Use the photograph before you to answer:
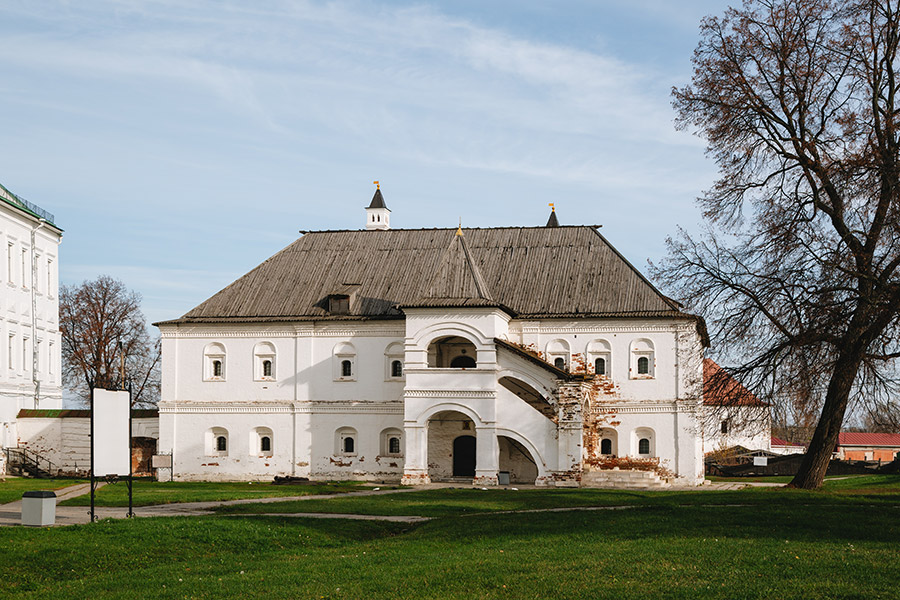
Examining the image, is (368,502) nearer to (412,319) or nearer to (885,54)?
(412,319)

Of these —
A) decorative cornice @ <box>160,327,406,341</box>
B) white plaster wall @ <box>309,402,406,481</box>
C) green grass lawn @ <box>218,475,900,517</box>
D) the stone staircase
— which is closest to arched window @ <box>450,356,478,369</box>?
decorative cornice @ <box>160,327,406,341</box>

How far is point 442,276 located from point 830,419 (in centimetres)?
1799

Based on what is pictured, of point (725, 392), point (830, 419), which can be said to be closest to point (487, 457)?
point (725, 392)

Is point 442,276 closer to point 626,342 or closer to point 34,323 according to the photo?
point 626,342

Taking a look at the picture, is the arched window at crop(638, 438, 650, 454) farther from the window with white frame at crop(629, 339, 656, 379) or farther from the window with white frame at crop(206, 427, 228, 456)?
the window with white frame at crop(206, 427, 228, 456)

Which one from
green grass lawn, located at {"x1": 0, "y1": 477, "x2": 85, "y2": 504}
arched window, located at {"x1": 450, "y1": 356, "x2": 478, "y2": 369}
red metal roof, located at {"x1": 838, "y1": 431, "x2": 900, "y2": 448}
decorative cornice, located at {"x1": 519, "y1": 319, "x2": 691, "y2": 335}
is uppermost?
decorative cornice, located at {"x1": 519, "y1": 319, "x2": 691, "y2": 335}

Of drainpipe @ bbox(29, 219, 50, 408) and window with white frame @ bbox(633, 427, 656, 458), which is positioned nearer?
window with white frame @ bbox(633, 427, 656, 458)

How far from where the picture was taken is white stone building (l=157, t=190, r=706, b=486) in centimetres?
4206

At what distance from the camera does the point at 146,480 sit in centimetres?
4675

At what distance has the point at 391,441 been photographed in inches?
1834

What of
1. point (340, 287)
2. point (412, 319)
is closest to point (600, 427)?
point (412, 319)

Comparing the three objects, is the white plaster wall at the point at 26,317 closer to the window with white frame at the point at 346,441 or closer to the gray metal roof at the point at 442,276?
the gray metal roof at the point at 442,276

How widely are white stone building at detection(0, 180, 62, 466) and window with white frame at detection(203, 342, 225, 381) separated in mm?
9173

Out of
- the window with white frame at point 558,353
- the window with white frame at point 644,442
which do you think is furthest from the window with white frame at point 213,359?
the window with white frame at point 644,442
